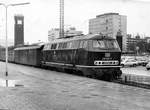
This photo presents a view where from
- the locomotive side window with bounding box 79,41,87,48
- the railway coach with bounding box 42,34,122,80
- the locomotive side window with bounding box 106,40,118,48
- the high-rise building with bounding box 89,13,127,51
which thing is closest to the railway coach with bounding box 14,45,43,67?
the railway coach with bounding box 42,34,122,80

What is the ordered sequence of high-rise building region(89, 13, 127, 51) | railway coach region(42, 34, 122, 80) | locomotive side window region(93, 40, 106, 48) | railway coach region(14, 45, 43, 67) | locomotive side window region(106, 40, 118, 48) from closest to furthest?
1. railway coach region(42, 34, 122, 80)
2. locomotive side window region(93, 40, 106, 48)
3. locomotive side window region(106, 40, 118, 48)
4. railway coach region(14, 45, 43, 67)
5. high-rise building region(89, 13, 127, 51)

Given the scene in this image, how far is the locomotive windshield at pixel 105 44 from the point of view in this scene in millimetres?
23266

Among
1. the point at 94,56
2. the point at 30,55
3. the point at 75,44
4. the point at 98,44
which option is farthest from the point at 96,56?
the point at 30,55

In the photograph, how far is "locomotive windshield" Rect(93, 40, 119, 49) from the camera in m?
23.3

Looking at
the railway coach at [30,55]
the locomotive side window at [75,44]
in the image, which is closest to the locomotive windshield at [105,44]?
the locomotive side window at [75,44]

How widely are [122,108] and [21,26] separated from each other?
492 ft

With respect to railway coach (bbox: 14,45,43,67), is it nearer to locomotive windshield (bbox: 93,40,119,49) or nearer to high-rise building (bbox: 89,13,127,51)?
locomotive windshield (bbox: 93,40,119,49)

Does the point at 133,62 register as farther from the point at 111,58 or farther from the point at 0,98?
the point at 0,98

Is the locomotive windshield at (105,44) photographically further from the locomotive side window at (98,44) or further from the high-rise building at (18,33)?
the high-rise building at (18,33)

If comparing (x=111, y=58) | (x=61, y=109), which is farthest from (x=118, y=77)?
(x=61, y=109)

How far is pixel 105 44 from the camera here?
23.6m

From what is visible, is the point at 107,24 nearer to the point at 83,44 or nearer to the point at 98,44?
the point at 83,44

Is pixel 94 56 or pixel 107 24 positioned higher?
pixel 107 24

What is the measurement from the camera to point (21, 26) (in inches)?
6166
